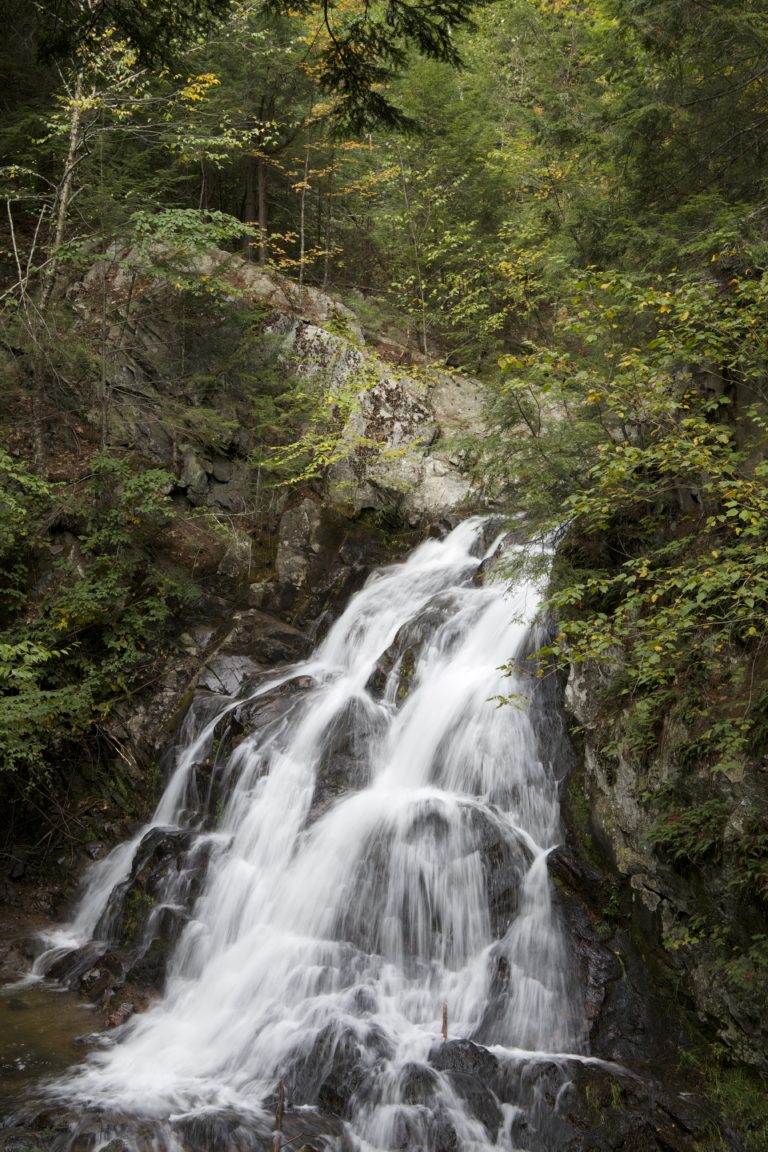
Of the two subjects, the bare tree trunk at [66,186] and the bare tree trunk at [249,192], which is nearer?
the bare tree trunk at [66,186]

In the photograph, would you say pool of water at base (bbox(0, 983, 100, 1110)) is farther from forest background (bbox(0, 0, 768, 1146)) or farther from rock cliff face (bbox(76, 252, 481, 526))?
rock cliff face (bbox(76, 252, 481, 526))

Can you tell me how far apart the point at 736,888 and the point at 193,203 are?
1748 cm

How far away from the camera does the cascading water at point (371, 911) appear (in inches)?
221

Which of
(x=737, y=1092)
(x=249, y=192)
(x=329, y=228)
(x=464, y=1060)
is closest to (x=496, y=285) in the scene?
(x=329, y=228)

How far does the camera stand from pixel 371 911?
695cm

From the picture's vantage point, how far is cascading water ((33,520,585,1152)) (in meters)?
5.62

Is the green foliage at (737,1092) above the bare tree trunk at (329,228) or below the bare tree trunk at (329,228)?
below

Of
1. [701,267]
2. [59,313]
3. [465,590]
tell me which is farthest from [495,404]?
[59,313]

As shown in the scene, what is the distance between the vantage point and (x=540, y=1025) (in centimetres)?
586

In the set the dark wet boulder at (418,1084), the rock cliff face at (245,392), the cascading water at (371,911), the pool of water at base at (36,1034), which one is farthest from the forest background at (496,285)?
the pool of water at base at (36,1034)

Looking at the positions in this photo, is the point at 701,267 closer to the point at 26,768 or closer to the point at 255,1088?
the point at 255,1088

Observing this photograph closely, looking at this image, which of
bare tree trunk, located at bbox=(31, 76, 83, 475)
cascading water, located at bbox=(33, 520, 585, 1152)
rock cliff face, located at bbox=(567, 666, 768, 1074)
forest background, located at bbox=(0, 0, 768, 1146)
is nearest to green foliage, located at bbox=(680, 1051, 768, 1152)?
rock cliff face, located at bbox=(567, 666, 768, 1074)

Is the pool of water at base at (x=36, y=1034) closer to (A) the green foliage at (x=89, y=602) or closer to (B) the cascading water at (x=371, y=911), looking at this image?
(B) the cascading water at (x=371, y=911)

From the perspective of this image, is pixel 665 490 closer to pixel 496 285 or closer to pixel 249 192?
pixel 496 285
